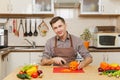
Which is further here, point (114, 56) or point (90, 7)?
point (90, 7)

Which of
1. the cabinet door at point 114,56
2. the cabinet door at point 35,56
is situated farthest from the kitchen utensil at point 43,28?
the cabinet door at point 114,56

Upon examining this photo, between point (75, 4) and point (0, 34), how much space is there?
1413 millimetres

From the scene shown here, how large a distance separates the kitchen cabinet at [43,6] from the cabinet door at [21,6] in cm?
9

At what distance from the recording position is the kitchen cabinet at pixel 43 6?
4.11 metres

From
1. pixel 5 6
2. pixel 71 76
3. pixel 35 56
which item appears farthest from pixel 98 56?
pixel 71 76

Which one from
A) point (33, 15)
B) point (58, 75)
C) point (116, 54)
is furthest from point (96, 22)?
point (58, 75)

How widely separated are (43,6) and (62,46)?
4.98ft

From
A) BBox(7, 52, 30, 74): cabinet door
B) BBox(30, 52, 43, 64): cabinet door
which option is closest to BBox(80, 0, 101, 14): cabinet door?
BBox(30, 52, 43, 64): cabinet door

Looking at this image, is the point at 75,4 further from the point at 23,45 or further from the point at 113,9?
the point at 23,45

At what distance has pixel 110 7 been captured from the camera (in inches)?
162

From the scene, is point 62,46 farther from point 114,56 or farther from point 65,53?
point 114,56

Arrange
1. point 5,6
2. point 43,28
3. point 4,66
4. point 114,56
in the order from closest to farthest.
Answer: point 4,66 → point 114,56 → point 5,6 → point 43,28

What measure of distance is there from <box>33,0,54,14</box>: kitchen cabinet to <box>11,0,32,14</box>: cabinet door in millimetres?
90

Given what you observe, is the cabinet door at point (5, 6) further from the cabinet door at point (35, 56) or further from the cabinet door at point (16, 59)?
the cabinet door at point (35, 56)
